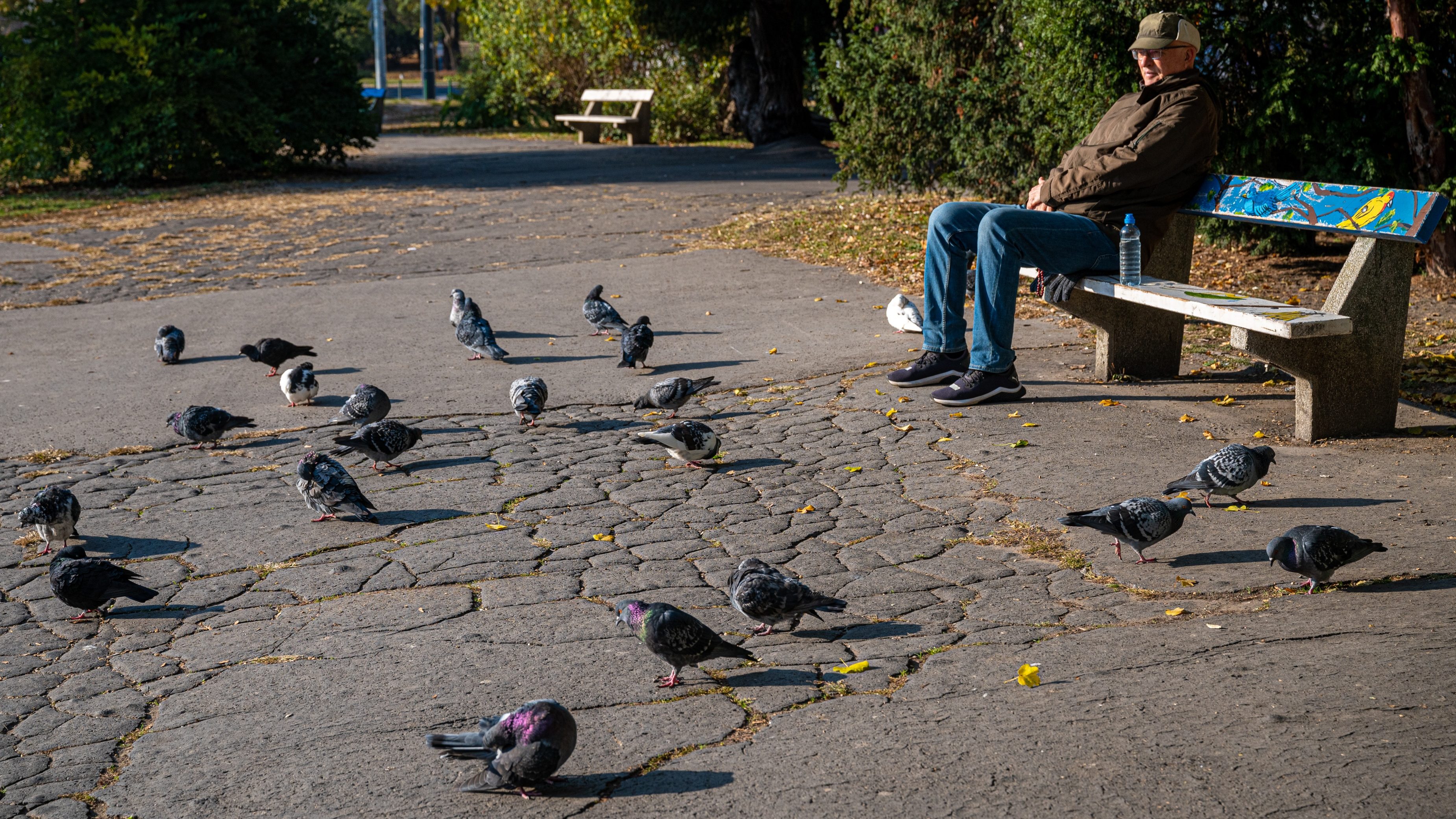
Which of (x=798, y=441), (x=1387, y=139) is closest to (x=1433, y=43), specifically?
(x=1387, y=139)

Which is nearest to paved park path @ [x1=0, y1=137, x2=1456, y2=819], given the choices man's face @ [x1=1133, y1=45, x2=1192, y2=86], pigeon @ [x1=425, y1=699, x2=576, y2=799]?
pigeon @ [x1=425, y1=699, x2=576, y2=799]

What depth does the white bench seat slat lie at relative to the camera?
19.2 feet

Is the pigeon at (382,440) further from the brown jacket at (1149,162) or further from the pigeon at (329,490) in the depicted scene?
the brown jacket at (1149,162)

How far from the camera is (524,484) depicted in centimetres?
640

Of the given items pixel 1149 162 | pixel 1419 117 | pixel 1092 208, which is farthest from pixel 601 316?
pixel 1419 117

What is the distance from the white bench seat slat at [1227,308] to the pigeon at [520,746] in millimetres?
4095

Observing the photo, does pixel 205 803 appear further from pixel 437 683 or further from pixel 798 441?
pixel 798 441

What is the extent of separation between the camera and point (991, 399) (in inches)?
286

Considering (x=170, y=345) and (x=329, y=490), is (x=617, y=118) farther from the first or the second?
(x=329, y=490)

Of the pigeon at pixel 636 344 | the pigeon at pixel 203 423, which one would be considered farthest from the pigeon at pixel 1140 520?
the pigeon at pixel 203 423

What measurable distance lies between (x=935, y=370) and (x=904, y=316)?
5.28 ft

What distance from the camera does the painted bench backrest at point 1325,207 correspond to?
5844mm

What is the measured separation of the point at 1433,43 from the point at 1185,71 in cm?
415

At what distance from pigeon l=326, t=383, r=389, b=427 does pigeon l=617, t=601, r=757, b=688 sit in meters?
3.69
